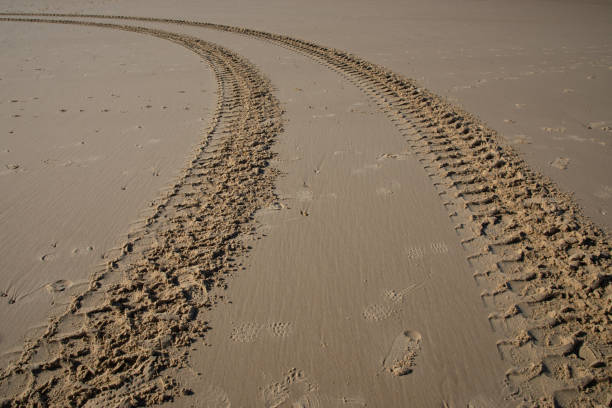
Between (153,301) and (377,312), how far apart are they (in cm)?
165

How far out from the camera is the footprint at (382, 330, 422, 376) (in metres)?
2.23

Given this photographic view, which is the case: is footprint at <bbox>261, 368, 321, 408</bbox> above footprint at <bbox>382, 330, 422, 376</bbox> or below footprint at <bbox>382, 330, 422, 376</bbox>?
below

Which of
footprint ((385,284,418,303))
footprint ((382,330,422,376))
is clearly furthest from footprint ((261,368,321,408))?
footprint ((385,284,418,303))

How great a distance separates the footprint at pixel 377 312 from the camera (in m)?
2.54

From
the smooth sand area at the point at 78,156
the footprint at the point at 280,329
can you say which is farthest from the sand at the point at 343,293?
the smooth sand area at the point at 78,156

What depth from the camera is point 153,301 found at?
264cm

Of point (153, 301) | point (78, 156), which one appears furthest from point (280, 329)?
point (78, 156)

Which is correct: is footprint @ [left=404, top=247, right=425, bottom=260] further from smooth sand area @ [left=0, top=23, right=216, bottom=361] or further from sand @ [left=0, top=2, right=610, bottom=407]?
smooth sand area @ [left=0, top=23, right=216, bottom=361]

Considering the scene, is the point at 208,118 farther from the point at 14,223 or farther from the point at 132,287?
the point at 132,287

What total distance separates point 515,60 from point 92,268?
8.84 meters

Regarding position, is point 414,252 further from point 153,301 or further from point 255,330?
point 153,301

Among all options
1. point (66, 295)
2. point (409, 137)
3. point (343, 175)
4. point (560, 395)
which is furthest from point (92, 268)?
point (409, 137)

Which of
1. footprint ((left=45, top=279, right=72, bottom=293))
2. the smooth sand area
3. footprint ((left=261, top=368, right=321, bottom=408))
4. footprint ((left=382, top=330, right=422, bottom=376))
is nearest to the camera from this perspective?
footprint ((left=261, top=368, right=321, bottom=408))

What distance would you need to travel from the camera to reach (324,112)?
5688mm
